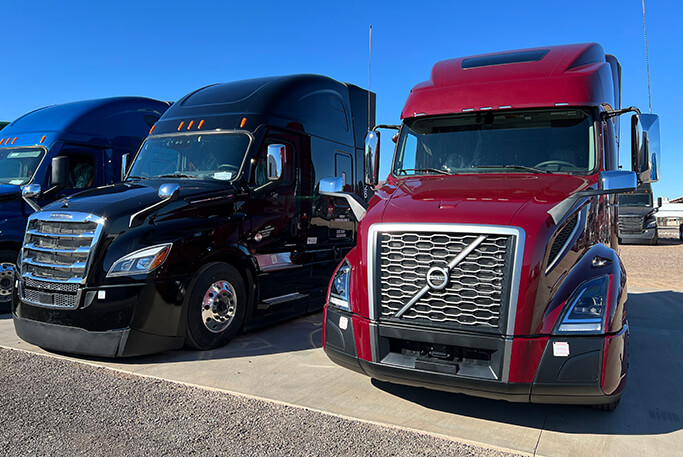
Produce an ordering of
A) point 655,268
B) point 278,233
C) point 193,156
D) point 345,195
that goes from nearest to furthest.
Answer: point 345,195, point 193,156, point 278,233, point 655,268

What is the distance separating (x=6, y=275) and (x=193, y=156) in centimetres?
352

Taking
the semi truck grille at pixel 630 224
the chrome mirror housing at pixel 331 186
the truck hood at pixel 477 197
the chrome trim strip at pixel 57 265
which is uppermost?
the semi truck grille at pixel 630 224

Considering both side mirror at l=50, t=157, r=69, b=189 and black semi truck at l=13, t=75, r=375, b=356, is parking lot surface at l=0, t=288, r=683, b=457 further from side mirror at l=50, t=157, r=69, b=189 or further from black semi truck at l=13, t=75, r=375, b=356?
side mirror at l=50, t=157, r=69, b=189

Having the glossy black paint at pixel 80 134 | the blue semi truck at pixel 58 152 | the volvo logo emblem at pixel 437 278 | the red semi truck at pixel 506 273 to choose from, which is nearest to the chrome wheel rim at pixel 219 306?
the red semi truck at pixel 506 273

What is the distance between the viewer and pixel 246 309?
21.4 ft

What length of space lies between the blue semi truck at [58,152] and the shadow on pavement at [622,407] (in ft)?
19.4

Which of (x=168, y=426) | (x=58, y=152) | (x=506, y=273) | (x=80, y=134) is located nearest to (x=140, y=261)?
(x=168, y=426)

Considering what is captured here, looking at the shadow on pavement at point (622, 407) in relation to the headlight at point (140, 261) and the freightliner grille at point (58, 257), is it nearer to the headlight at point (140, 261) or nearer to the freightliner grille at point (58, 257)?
the headlight at point (140, 261)

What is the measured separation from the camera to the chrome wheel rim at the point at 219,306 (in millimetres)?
5902

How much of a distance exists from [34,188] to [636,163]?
722cm

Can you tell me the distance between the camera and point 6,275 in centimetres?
789

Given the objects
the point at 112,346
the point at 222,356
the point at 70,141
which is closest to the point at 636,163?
the point at 222,356

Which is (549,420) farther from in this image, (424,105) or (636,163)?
(424,105)

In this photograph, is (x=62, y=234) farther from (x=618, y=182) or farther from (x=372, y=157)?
(x=618, y=182)
